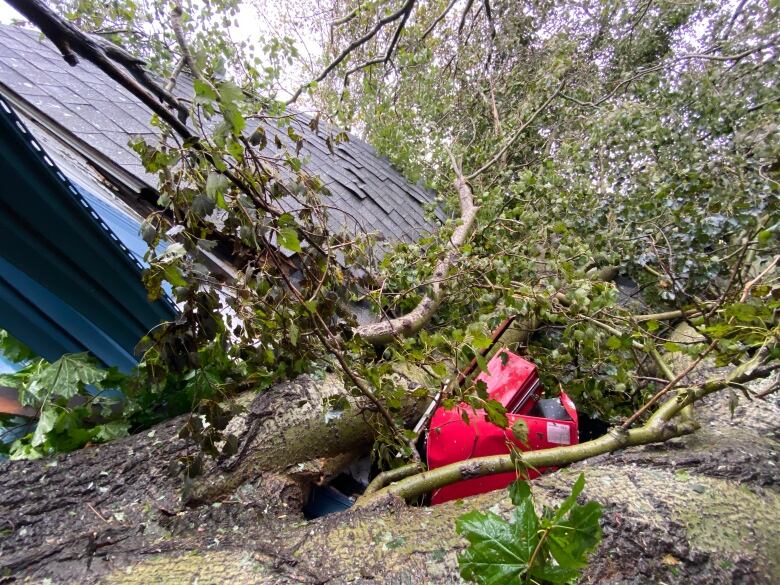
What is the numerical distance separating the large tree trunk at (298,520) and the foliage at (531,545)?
419 mm

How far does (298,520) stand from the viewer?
1354 mm

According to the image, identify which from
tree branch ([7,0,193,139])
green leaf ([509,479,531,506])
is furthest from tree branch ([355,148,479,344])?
tree branch ([7,0,193,139])

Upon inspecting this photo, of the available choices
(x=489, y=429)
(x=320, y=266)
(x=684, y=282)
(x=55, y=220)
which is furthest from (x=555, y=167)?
(x=55, y=220)

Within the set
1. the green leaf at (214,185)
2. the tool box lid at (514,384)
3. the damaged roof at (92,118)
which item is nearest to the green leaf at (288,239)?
the green leaf at (214,185)

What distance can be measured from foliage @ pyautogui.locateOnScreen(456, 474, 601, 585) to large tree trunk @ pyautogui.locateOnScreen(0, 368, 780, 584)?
1.37 ft

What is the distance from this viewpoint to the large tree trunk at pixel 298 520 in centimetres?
98

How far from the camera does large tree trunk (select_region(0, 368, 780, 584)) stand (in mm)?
984

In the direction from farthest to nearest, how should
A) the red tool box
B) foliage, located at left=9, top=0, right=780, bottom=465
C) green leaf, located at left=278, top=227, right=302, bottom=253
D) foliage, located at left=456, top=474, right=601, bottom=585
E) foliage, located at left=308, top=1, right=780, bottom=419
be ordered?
foliage, located at left=308, top=1, right=780, bottom=419 → the red tool box → foliage, located at left=9, top=0, right=780, bottom=465 → green leaf, located at left=278, top=227, right=302, bottom=253 → foliage, located at left=456, top=474, right=601, bottom=585

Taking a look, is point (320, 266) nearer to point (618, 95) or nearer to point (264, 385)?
point (264, 385)

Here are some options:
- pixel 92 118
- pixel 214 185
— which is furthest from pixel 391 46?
pixel 214 185

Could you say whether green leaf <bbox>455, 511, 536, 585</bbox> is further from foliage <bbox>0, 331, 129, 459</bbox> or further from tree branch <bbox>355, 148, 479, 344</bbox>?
foliage <bbox>0, 331, 129, 459</bbox>

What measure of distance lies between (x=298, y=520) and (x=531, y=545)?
976 millimetres

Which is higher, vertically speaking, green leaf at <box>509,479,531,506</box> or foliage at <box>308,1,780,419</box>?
foliage at <box>308,1,780,419</box>

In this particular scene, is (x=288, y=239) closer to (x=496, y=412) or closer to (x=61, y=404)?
(x=496, y=412)
